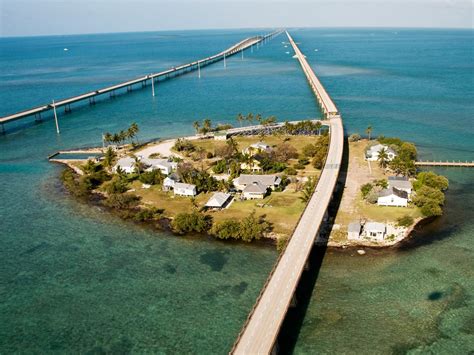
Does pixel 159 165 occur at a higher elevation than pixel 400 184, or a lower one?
lower

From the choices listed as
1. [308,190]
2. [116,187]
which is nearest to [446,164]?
[308,190]

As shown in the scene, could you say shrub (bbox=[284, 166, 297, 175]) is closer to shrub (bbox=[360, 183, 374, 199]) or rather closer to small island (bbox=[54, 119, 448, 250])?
small island (bbox=[54, 119, 448, 250])

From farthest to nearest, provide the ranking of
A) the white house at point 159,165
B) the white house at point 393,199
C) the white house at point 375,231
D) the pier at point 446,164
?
1. the pier at point 446,164
2. the white house at point 159,165
3. the white house at point 393,199
4. the white house at point 375,231

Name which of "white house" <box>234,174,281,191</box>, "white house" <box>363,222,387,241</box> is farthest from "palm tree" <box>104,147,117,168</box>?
"white house" <box>363,222,387,241</box>

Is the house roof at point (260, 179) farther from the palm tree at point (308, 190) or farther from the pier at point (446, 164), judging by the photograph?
the pier at point (446, 164)

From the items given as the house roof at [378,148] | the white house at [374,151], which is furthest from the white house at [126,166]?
the house roof at [378,148]

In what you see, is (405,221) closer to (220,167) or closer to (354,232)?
(354,232)

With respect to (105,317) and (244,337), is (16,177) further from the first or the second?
(244,337)
